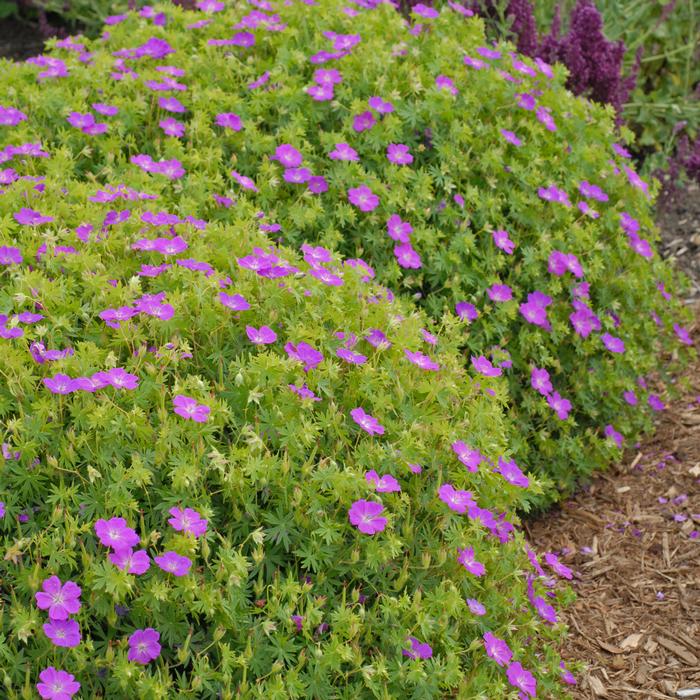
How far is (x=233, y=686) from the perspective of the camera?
82.2 inches

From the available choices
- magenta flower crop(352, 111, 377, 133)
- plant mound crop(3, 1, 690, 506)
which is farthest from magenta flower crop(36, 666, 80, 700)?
magenta flower crop(352, 111, 377, 133)

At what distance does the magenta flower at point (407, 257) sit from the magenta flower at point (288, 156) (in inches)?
17.7

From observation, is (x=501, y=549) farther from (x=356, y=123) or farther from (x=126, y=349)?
(x=356, y=123)

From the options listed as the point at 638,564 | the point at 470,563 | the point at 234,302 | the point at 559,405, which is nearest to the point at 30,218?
the point at 234,302

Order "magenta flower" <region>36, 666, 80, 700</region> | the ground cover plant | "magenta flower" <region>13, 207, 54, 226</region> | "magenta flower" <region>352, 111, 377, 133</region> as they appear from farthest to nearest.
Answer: "magenta flower" <region>352, 111, 377, 133</region>, "magenta flower" <region>13, 207, 54, 226</region>, the ground cover plant, "magenta flower" <region>36, 666, 80, 700</region>

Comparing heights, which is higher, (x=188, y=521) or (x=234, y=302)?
(x=234, y=302)

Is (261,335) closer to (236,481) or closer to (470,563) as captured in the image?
(236,481)

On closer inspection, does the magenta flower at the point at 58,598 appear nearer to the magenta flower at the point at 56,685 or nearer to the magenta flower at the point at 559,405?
the magenta flower at the point at 56,685

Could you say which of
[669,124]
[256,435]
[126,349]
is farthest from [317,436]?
[669,124]

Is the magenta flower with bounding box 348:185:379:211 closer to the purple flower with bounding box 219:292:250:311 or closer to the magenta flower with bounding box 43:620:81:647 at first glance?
the purple flower with bounding box 219:292:250:311

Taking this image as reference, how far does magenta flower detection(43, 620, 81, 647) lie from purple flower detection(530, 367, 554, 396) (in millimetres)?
1947

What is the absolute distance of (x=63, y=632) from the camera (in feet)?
6.39

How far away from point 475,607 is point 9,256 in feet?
4.84

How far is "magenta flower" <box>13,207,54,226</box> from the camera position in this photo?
9.22 ft
